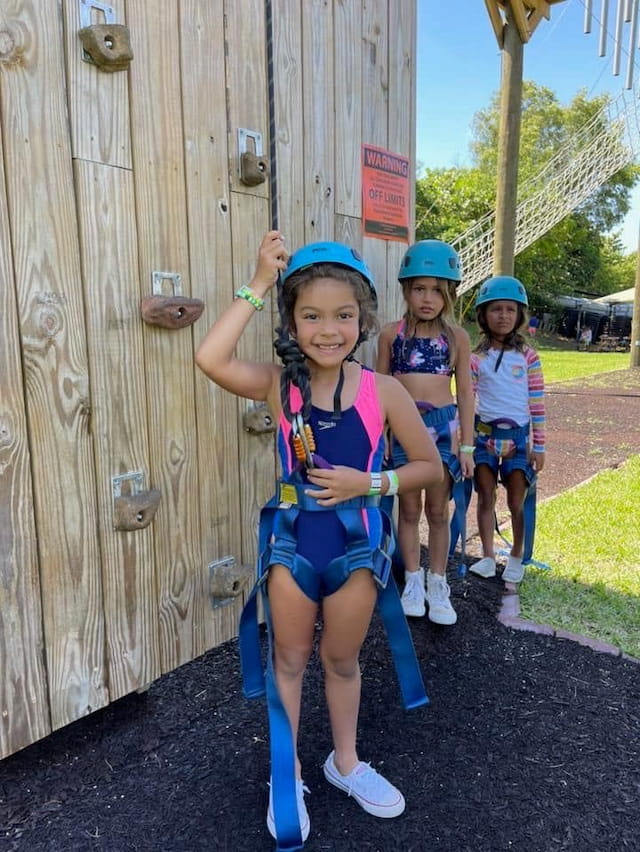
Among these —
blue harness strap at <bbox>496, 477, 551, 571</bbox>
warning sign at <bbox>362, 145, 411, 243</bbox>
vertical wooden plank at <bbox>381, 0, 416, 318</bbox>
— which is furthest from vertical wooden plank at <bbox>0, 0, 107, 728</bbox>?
blue harness strap at <bbox>496, 477, 551, 571</bbox>

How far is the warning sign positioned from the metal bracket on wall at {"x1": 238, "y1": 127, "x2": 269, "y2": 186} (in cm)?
74

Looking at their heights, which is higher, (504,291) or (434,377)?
(504,291)

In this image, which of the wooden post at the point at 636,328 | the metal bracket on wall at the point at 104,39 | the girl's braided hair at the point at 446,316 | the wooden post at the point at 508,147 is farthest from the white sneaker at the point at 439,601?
the wooden post at the point at 636,328

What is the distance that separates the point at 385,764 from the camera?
7.43 ft

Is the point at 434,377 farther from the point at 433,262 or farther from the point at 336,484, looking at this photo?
the point at 336,484

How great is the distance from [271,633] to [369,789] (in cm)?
58

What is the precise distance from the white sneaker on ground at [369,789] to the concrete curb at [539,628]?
1354mm

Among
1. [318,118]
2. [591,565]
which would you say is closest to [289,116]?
[318,118]

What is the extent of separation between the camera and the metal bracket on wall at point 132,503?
7.43ft

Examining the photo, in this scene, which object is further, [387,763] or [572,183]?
[572,183]

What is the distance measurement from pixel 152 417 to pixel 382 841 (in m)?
1.51

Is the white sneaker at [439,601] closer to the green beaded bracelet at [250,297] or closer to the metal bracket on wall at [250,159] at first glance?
the green beaded bracelet at [250,297]

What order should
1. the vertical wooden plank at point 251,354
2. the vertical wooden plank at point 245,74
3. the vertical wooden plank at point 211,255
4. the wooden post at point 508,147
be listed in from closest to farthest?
1. the vertical wooden plank at point 211,255
2. the vertical wooden plank at point 245,74
3. the vertical wooden plank at point 251,354
4. the wooden post at point 508,147

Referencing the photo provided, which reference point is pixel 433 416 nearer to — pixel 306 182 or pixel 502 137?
pixel 306 182
